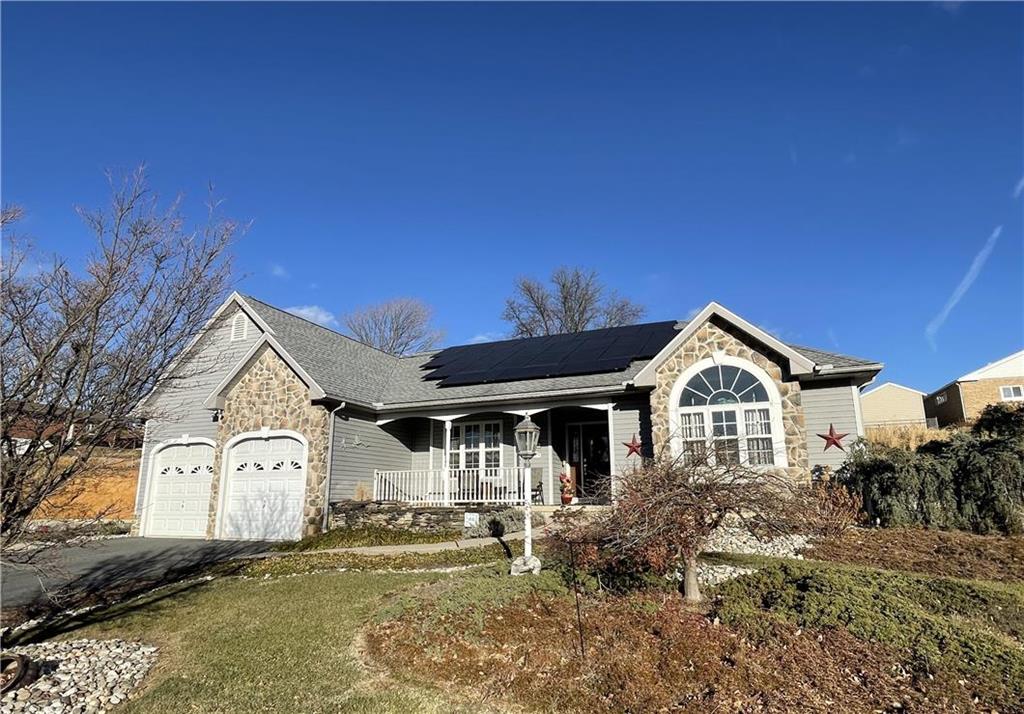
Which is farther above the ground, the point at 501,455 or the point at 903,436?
the point at 903,436

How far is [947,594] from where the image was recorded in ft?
20.6

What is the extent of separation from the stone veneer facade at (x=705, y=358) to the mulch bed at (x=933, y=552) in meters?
2.87

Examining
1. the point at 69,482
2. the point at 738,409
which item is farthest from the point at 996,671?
the point at 738,409

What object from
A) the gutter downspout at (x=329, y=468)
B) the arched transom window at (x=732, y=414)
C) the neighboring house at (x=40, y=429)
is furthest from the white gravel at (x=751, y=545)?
the gutter downspout at (x=329, y=468)

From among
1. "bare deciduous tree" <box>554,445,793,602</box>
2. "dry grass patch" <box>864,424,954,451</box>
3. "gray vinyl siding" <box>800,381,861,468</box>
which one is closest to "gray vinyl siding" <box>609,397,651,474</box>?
"gray vinyl siding" <box>800,381,861,468</box>

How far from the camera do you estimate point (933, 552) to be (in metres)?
8.66

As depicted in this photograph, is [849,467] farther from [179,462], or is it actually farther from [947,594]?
[179,462]

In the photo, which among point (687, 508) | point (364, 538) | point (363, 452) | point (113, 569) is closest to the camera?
point (687, 508)

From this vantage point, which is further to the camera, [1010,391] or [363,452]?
[1010,391]

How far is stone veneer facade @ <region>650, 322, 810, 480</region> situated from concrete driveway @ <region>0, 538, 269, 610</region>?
945 centimetres

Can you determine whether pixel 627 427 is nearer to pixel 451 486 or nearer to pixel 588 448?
pixel 588 448

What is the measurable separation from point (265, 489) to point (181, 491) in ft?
11.0

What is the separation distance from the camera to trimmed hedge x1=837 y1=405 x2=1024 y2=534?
31.6ft

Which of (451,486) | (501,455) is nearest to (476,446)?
(501,455)
